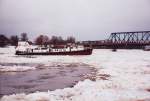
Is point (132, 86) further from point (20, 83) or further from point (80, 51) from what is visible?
point (80, 51)

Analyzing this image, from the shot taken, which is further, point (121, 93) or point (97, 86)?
point (97, 86)

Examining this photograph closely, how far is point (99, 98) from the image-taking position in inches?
450

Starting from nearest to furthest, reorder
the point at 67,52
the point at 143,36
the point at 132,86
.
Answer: the point at 132,86 < the point at 67,52 < the point at 143,36

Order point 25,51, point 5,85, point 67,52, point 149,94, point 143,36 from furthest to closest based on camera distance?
point 143,36, point 25,51, point 67,52, point 5,85, point 149,94

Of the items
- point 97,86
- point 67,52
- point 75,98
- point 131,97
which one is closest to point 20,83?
point 97,86

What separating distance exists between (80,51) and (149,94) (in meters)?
51.2

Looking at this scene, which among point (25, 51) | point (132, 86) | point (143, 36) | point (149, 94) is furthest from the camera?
point (143, 36)

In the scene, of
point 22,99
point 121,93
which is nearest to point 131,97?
point 121,93

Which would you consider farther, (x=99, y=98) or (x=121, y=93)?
(x=121, y=93)

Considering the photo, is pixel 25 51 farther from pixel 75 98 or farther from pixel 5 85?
pixel 75 98

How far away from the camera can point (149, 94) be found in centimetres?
1229

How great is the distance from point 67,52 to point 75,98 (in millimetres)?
51504

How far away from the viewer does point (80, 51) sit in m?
63.4

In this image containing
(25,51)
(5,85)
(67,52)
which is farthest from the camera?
(25,51)
